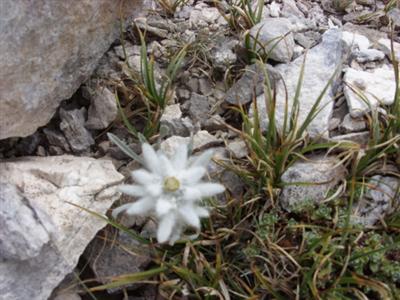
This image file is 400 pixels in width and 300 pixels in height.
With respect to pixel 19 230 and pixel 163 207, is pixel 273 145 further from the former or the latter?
pixel 19 230

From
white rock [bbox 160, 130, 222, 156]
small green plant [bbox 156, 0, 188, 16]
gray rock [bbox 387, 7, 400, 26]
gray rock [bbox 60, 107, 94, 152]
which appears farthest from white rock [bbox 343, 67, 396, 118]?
gray rock [bbox 60, 107, 94, 152]

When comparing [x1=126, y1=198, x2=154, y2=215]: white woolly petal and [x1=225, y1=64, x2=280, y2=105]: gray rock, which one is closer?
[x1=126, y1=198, x2=154, y2=215]: white woolly petal

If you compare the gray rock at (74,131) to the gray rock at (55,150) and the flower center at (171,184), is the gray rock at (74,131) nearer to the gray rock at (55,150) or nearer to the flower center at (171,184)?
the gray rock at (55,150)

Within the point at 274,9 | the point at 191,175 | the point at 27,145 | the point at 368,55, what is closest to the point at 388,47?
the point at 368,55

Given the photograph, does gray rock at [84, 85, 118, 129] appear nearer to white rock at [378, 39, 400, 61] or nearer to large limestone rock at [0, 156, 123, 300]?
large limestone rock at [0, 156, 123, 300]

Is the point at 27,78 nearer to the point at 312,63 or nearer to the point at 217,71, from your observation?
the point at 217,71

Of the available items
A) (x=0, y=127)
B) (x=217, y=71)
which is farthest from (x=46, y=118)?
(x=217, y=71)
